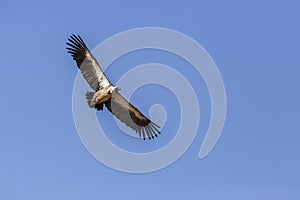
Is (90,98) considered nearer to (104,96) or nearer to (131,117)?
(104,96)

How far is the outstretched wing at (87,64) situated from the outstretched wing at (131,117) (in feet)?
3.16

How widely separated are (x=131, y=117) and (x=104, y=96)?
5.70ft

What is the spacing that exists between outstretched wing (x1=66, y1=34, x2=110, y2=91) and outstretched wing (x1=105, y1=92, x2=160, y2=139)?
3.16ft

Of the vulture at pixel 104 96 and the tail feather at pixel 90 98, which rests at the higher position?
the vulture at pixel 104 96

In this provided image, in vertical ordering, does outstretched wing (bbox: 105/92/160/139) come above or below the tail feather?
above

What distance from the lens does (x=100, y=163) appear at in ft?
56.2

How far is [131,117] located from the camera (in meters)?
18.1

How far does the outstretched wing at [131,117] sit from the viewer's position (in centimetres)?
1777

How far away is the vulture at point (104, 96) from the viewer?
1723cm

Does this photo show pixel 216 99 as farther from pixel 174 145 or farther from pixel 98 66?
pixel 98 66

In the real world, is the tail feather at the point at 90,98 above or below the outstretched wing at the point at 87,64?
below

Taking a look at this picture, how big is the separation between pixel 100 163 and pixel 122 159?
3.28 feet

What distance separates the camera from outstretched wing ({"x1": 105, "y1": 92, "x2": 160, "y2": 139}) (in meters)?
17.8

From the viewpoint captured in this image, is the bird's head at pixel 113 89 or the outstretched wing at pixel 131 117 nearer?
the bird's head at pixel 113 89
